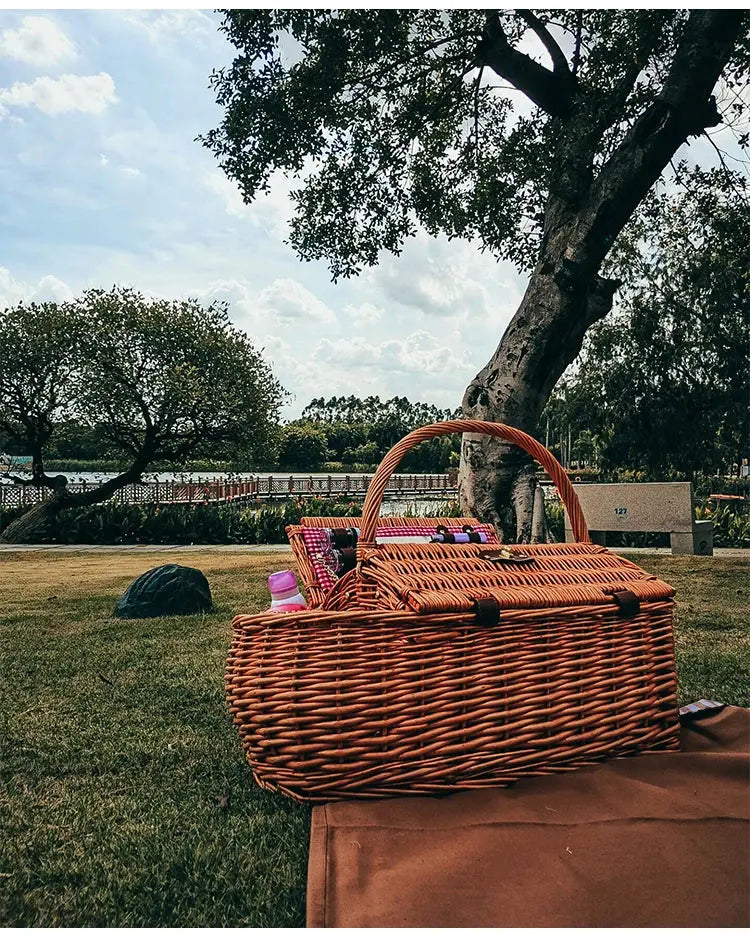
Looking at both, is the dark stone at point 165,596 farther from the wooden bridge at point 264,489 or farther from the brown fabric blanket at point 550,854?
the wooden bridge at point 264,489

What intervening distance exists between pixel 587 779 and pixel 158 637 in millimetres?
1913

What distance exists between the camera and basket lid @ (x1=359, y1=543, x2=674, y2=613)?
140 cm

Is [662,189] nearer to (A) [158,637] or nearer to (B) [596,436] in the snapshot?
(B) [596,436]

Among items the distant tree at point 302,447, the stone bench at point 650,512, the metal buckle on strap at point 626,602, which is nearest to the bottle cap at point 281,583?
the metal buckle on strap at point 626,602

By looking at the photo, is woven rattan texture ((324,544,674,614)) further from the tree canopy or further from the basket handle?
the tree canopy

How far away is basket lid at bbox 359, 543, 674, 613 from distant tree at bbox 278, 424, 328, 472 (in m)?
4.72

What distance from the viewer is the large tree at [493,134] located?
12.8ft

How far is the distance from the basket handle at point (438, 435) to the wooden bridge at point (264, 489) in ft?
15.9

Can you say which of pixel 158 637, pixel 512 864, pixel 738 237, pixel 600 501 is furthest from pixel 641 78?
pixel 512 864

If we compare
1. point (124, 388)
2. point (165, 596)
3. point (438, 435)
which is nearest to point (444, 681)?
point (438, 435)

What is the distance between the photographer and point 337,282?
470 centimetres

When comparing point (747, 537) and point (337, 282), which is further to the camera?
point (747, 537)

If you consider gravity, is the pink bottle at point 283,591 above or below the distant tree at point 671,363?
below

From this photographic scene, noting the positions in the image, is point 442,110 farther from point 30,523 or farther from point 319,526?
point 30,523
